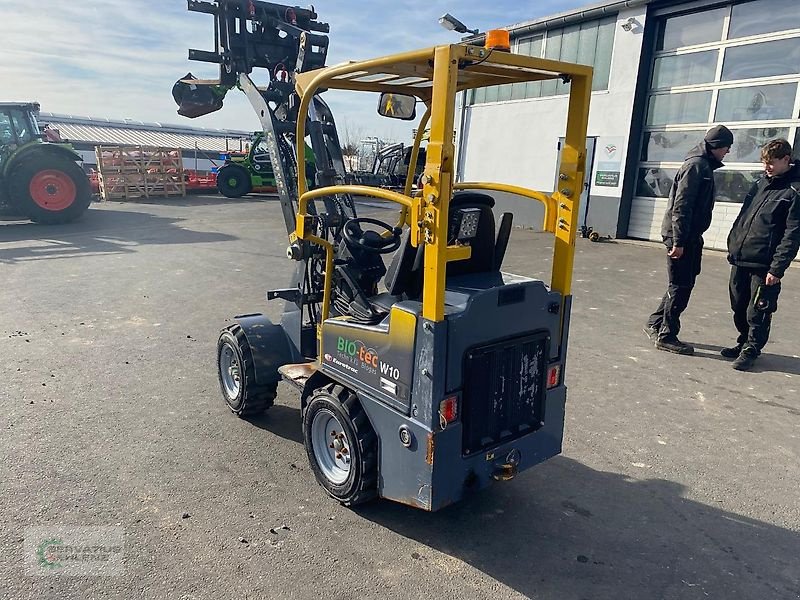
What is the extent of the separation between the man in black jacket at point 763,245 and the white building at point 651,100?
21.8ft

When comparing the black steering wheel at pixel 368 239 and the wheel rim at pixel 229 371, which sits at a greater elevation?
the black steering wheel at pixel 368 239

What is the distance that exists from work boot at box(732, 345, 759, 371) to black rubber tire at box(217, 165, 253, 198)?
18813 millimetres

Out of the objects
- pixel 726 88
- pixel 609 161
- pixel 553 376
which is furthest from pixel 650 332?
pixel 609 161

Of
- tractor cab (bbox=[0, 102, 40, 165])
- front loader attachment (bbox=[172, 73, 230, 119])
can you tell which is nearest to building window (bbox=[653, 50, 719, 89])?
front loader attachment (bbox=[172, 73, 230, 119])

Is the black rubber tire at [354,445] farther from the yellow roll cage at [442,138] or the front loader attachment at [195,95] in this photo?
the front loader attachment at [195,95]

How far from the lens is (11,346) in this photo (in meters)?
5.64

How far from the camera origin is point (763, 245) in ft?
17.2

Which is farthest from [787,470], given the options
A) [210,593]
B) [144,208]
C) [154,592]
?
[144,208]

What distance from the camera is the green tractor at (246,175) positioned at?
21188mm

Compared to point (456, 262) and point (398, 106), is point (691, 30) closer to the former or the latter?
point (398, 106)

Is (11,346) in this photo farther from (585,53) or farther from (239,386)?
(585,53)

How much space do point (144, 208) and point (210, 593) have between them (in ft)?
56.5

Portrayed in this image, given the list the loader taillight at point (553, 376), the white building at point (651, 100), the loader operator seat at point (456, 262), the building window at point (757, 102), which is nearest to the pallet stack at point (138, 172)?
the white building at point (651, 100)

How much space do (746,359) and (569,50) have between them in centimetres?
1082
